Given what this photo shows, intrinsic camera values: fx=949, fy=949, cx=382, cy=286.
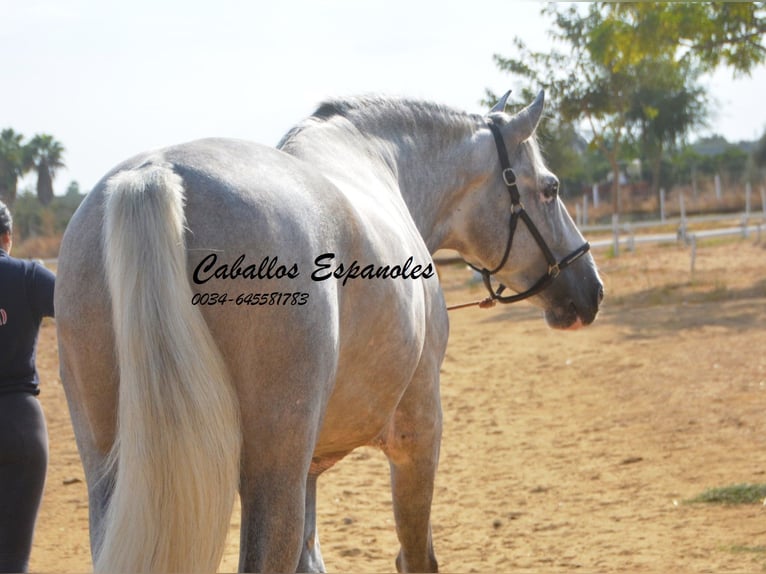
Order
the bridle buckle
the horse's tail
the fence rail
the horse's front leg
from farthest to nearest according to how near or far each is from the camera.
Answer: the fence rail < the bridle buckle < the horse's front leg < the horse's tail

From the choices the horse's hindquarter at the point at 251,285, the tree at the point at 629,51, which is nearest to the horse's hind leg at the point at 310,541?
the horse's hindquarter at the point at 251,285

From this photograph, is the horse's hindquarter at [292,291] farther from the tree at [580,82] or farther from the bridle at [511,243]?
the tree at [580,82]

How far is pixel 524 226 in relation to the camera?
4434 mm

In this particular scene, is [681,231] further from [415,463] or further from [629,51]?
[415,463]

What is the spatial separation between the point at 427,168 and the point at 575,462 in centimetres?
393

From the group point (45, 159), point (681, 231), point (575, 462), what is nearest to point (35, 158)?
point (45, 159)

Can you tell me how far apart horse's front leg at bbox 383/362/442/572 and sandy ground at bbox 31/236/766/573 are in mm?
1007

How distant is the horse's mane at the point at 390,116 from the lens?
3.79m

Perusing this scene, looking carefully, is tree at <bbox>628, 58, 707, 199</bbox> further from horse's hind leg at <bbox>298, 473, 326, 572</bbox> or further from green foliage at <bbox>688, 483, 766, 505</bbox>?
horse's hind leg at <bbox>298, 473, 326, 572</bbox>

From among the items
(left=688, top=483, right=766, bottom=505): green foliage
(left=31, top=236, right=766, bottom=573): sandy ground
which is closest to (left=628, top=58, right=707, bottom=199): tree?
(left=31, top=236, right=766, bottom=573): sandy ground

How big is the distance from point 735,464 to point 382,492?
8.39 ft

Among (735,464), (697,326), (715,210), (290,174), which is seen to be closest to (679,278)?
(697,326)

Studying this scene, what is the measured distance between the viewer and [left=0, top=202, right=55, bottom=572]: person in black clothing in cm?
369

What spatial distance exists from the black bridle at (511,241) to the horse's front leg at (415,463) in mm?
940
